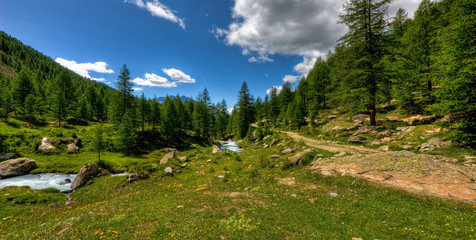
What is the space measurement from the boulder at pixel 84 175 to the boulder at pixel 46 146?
1046 inches

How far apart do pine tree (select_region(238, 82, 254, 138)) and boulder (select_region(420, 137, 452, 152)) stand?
2019 inches

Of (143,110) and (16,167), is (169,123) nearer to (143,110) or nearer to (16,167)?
(143,110)

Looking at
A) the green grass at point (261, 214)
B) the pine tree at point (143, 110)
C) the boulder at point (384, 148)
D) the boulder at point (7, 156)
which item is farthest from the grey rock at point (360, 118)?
the boulder at point (7, 156)

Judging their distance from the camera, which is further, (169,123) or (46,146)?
(169,123)

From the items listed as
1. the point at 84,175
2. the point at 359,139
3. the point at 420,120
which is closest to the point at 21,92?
the point at 84,175

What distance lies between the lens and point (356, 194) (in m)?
12.7

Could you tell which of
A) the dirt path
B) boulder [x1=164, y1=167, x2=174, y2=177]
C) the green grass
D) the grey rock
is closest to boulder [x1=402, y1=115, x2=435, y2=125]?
the grey rock

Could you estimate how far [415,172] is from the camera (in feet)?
43.2

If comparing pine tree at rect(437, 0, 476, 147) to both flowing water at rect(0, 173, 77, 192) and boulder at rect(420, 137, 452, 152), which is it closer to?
boulder at rect(420, 137, 452, 152)

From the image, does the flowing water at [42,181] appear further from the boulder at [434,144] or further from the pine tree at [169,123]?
the boulder at [434,144]

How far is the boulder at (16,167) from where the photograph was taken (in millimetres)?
28303

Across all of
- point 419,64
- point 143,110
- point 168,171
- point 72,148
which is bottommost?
point 168,171

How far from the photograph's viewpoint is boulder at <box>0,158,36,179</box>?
2830cm

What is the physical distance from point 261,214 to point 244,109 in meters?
56.4
